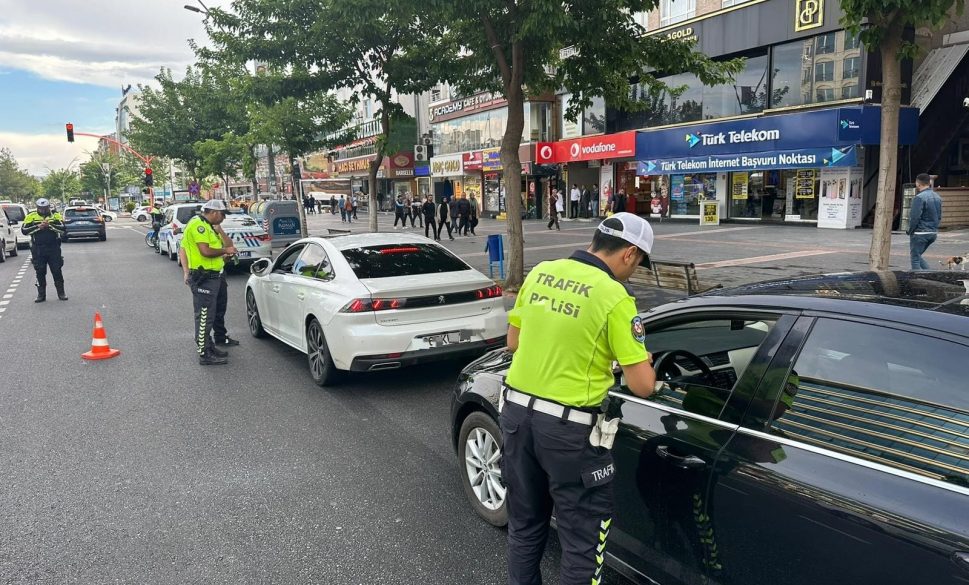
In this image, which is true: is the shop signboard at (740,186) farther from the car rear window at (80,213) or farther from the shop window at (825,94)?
the car rear window at (80,213)

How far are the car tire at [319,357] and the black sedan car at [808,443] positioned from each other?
396 cm

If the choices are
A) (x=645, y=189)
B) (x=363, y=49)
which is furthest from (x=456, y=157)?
(x=363, y=49)

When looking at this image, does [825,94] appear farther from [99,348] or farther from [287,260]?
[99,348]

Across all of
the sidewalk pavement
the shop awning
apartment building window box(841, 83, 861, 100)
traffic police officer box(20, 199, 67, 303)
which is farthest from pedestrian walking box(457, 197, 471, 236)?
the shop awning

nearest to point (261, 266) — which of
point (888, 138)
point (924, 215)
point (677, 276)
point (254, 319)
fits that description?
point (254, 319)

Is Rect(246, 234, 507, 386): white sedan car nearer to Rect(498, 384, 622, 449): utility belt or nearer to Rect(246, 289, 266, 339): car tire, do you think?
Rect(246, 289, 266, 339): car tire

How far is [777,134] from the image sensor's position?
22.6 m

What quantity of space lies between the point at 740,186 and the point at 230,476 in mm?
24483

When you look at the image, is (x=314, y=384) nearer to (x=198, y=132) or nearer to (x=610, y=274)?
(x=610, y=274)

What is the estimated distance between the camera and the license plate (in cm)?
614

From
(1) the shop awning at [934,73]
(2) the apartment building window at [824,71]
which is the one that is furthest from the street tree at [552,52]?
(1) the shop awning at [934,73]

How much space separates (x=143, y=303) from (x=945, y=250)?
54.8 ft

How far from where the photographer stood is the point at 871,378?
2256 mm

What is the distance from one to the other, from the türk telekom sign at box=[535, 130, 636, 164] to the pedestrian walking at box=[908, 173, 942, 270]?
18820 mm
